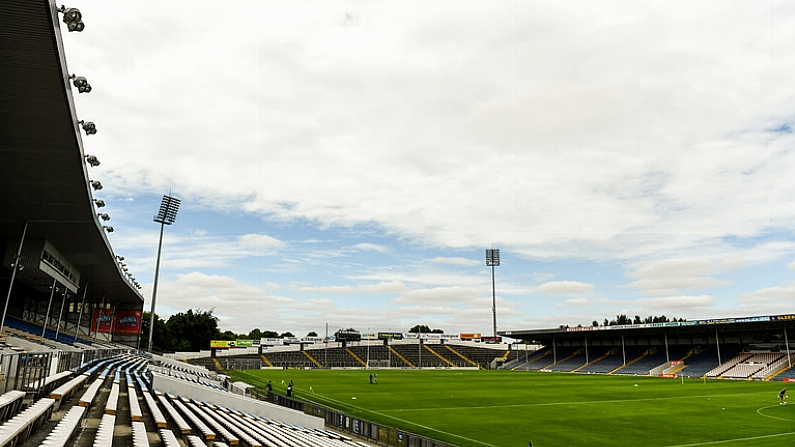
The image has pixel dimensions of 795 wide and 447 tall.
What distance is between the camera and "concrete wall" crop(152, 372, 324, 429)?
2061cm

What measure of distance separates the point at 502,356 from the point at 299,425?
84329mm

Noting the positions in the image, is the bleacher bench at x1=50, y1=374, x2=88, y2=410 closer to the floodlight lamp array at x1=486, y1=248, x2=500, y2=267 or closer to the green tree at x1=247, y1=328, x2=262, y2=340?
→ the floodlight lamp array at x1=486, y1=248, x2=500, y2=267

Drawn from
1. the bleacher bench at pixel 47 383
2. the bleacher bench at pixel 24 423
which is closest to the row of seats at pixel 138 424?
the bleacher bench at pixel 24 423

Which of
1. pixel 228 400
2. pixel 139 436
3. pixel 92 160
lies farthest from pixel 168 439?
pixel 92 160

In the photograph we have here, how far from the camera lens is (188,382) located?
22594mm

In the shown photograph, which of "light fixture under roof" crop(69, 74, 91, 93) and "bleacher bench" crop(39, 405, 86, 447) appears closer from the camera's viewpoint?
"bleacher bench" crop(39, 405, 86, 447)

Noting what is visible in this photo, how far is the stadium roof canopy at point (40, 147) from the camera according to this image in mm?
11906

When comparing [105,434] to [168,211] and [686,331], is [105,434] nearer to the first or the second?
[168,211]

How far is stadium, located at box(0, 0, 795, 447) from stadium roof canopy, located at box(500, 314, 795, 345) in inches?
10.0

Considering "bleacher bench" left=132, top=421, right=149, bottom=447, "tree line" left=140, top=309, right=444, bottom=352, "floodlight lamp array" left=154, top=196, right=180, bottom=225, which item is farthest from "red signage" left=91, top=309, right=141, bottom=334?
"bleacher bench" left=132, top=421, right=149, bottom=447

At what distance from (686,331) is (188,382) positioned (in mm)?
71667

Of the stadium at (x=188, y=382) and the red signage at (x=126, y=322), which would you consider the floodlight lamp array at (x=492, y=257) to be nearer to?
the stadium at (x=188, y=382)

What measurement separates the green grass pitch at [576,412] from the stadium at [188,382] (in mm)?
162

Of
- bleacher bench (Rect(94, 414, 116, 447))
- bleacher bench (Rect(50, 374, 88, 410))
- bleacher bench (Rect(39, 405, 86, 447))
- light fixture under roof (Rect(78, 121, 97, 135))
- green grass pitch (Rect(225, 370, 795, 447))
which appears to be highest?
light fixture under roof (Rect(78, 121, 97, 135))
